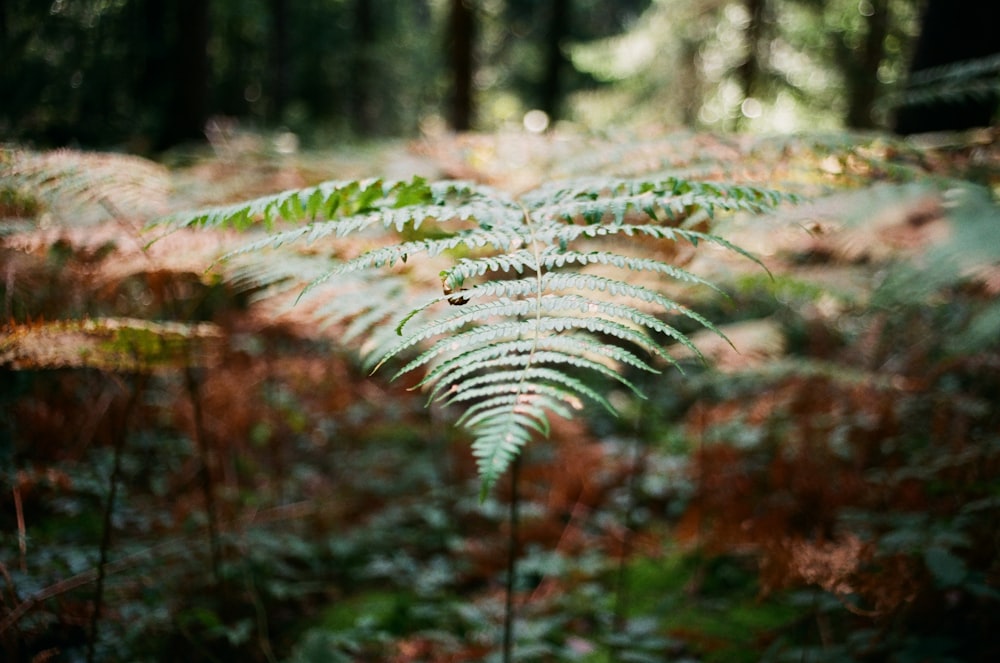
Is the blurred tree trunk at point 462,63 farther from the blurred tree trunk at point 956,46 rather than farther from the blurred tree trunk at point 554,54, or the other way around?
the blurred tree trunk at point 554,54

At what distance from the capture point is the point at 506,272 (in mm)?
1294

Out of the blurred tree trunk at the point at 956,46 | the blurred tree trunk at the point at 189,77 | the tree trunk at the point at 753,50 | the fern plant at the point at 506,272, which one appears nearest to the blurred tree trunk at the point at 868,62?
the tree trunk at the point at 753,50

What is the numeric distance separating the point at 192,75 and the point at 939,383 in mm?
6764

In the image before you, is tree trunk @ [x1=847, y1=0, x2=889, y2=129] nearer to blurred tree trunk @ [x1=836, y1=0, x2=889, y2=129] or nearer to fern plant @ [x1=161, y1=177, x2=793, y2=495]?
blurred tree trunk @ [x1=836, y1=0, x2=889, y2=129]

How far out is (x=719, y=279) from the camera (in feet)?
7.52

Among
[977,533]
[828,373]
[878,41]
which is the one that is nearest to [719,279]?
[828,373]

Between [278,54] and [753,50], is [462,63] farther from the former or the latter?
[278,54]

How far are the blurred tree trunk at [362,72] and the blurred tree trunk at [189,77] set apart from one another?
7.04 meters

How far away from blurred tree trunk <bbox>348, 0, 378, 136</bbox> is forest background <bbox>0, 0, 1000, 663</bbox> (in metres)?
7.43

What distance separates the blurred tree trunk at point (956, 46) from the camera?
3406 mm

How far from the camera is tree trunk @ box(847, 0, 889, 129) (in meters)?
7.59

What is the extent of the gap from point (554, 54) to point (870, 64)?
596 cm

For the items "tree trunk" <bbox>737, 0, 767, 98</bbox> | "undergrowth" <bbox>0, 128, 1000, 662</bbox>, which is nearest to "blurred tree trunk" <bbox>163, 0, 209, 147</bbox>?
"undergrowth" <bbox>0, 128, 1000, 662</bbox>

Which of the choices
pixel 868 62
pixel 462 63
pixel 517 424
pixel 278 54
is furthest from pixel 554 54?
pixel 517 424
